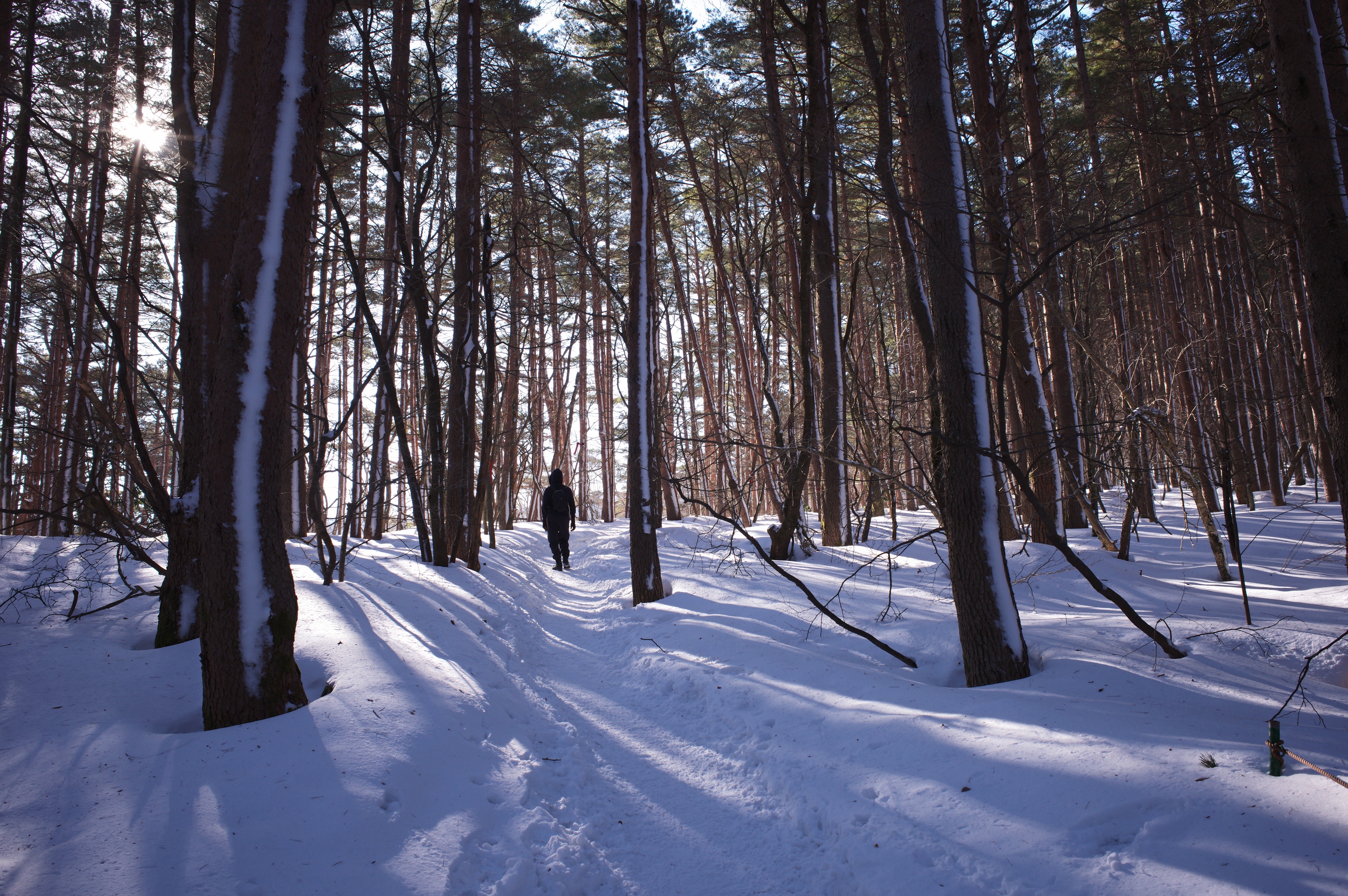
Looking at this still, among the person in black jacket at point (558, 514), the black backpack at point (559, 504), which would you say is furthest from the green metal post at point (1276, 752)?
the black backpack at point (559, 504)

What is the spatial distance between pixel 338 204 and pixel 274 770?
5.92 m

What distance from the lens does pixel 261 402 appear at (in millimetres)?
3135

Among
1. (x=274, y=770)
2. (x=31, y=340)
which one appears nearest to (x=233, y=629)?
(x=274, y=770)

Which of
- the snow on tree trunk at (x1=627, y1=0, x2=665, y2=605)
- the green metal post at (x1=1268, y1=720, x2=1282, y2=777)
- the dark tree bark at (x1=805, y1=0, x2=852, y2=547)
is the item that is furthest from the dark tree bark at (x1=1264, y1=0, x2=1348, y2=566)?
the snow on tree trunk at (x1=627, y1=0, x2=665, y2=605)

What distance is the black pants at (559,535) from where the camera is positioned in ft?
36.4

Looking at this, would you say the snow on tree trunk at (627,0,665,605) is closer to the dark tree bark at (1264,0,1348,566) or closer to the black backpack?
the black backpack

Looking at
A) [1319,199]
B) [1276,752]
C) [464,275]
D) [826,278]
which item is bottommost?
[1276,752]

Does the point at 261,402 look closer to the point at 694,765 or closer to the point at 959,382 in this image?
the point at 694,765

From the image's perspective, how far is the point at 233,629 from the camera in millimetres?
3023

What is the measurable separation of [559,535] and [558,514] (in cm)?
45

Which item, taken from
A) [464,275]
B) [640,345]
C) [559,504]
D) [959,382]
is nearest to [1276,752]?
[959,382]

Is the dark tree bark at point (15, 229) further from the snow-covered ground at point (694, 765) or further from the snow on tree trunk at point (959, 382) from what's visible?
the snow on tree trunk at point (959, 382)

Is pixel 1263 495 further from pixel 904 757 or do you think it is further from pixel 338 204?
pixel 338 204

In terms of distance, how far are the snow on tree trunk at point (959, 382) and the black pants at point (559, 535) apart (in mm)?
8285
